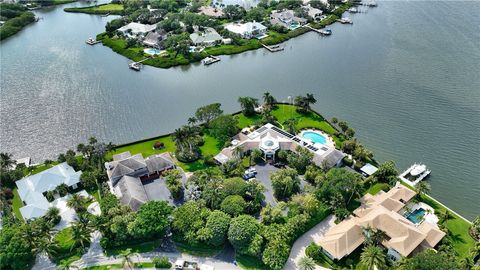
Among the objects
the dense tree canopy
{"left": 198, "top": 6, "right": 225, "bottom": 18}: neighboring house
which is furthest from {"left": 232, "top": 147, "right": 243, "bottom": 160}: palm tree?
{"left": 198, "top": 6, "right": 225, "bottom": 18}: neighboring house

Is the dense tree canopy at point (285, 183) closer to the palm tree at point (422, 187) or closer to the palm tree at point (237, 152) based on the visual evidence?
the palm tree at point (237, 152)

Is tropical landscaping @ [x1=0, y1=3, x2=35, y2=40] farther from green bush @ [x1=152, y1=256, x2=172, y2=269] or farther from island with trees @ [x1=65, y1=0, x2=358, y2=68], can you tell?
green bush @ [x1=152, y1=256, x2=172, y2=269]

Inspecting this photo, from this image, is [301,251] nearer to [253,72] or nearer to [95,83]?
[253,72]

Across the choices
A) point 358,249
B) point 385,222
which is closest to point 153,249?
point 358,249

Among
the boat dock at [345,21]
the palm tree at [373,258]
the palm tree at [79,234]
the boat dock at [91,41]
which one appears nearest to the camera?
the palm tree at [373,258]

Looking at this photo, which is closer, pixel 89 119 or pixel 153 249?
pixel 153 249

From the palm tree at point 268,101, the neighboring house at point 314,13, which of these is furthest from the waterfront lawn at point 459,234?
the neighboring house at point 314,13

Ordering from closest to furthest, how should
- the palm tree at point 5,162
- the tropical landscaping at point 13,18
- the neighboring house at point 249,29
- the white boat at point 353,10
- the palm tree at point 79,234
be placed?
the palm tree at point 79,234 < the palm tree at point 5,162 < the neighboring house at point 249,29 < the tropical landscaping at point 13,18 < the white boat at point 353,10
